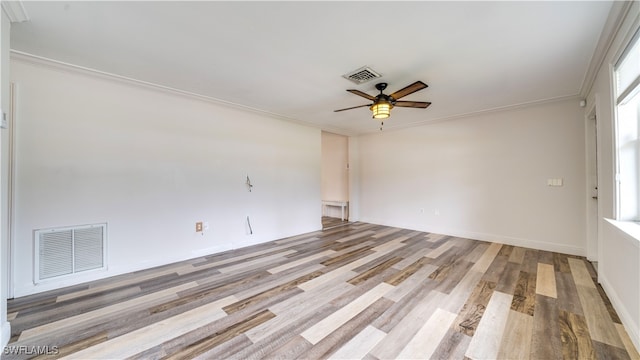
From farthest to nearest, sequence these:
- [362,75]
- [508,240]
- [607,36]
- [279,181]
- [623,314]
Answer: [279,181], [508,240], [362,75], [607,36], [623,314]

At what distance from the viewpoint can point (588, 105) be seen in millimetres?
3393

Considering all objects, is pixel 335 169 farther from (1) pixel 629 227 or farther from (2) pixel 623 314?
(2) pixel 623 314

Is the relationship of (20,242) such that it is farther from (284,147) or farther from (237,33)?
(284,147)

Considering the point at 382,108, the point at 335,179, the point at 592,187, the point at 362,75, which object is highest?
the point at 362,75

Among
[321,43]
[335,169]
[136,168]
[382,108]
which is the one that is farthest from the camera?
[335,169]

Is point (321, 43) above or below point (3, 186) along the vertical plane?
above

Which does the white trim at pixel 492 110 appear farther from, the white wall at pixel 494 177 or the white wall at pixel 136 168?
the white wall at pixel 136 168

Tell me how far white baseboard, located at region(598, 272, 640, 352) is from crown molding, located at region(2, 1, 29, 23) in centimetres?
507

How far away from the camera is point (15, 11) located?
1812 mm

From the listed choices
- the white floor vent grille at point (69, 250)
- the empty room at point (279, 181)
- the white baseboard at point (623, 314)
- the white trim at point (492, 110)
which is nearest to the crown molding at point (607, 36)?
the empty room at point (279, 181)

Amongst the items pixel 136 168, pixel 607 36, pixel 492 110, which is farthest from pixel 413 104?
pixel 136 168

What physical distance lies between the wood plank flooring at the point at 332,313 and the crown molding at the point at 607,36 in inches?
95.3

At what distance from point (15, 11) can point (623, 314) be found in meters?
5.37

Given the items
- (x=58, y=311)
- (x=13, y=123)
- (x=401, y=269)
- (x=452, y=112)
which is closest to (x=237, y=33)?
(x=13, y=123)
